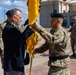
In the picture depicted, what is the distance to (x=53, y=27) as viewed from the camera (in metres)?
4.55

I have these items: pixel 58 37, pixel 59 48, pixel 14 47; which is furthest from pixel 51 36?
pixel 14 47

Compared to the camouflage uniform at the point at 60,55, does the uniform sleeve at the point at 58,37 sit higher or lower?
higher

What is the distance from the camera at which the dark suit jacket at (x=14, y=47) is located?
443 cm

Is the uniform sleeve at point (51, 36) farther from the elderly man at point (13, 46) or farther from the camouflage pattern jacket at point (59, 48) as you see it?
the elderly man at point (13, 46)

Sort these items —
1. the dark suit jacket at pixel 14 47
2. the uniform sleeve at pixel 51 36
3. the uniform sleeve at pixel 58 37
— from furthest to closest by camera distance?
the dark suit jacket at pixel 14 47, the uniform sleeve at pixel 58 37, the uniform sleeve at pixel 51 36

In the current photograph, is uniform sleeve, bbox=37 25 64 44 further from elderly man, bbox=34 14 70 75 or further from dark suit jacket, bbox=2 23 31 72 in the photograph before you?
dark suit jacket, bbox=2 23 31 72

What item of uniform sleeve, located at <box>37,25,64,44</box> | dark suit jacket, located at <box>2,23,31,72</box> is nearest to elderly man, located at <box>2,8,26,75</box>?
dark suit jacket, located at <box>2,23,31,72</box>

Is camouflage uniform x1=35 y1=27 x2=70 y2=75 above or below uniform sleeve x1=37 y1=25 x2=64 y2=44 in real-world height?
below

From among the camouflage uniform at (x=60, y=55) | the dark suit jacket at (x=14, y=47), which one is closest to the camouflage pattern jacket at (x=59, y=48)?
the camouflage uniform at (x=60, y=55)

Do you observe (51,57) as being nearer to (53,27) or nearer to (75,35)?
(53,27)

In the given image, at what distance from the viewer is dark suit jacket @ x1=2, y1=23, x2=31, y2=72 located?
443cm

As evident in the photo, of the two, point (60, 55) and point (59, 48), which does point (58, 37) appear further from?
point (60, 55)

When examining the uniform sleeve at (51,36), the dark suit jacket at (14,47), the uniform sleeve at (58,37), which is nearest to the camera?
the uniform sleeve at (51,36)

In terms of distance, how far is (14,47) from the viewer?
14.7ft
